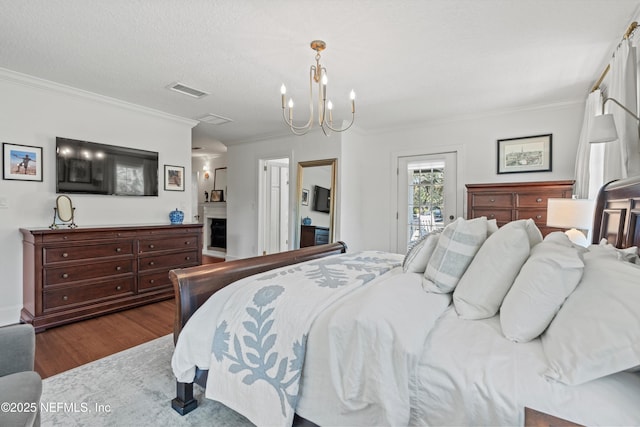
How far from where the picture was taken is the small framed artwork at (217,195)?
7363mm

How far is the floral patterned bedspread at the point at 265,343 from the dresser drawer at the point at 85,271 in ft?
8.02

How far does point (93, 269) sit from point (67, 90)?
2.00m

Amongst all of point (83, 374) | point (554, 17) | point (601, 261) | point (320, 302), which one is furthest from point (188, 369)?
point (554, 17)

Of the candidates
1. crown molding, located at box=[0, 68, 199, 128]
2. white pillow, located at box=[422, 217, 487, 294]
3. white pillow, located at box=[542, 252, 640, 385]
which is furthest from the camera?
crown molding, located at box=[0, 68, 199, 128]

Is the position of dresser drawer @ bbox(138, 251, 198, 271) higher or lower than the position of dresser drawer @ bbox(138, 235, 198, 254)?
lower

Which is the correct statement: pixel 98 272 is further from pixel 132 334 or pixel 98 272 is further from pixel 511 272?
pixel 511 272

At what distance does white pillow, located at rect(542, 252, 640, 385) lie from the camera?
0.83 metres

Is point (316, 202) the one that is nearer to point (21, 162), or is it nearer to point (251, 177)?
point (251, 177)

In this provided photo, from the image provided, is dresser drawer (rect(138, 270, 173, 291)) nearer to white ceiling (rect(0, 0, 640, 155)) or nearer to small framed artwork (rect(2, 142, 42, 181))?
small framed artwork (rect(2, 142, 42, 181))

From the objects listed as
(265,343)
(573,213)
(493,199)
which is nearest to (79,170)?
(265,343)

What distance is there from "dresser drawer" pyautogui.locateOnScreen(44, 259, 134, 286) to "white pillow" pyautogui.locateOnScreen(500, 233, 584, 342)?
3.69 meters

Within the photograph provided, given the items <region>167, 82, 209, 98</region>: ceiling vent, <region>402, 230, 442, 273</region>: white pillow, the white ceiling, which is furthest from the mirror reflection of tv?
<region>402, 230, 442, 273</region>: white pillow

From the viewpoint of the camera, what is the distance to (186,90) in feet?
11.1

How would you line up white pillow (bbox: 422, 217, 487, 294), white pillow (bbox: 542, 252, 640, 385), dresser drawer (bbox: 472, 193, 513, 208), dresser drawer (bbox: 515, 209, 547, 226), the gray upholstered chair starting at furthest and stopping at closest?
dresser drawer (bbox: 472, 193, 513, 208)
dresser drawer (bbox: 515, 209, 547, 226)
white pillow (bbox: 422, 217, 487, 294)
the gray upholstered chair
white pillow (bbox: 542, 252, 640, 385)
